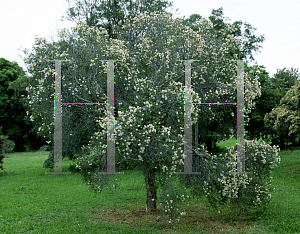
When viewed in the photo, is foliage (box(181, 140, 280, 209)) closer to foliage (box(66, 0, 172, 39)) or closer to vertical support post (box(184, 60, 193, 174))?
vertical support post (box(184, 60, 193, 174))

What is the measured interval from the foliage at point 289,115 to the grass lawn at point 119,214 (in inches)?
116

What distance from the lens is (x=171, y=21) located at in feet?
29.6

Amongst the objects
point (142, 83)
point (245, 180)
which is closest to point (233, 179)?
point (245, 180)

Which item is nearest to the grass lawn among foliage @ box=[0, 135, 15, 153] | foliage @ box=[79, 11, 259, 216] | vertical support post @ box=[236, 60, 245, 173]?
foliage @ box=[79, 11, 259, 216]

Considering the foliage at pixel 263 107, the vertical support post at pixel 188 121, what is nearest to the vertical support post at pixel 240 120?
the vertical support post at pixel 188 121

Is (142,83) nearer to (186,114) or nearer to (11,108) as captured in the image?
(186,114)

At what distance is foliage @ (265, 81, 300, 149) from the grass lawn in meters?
2.94

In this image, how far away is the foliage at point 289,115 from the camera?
15242 millimetres

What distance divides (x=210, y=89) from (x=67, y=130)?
427cm

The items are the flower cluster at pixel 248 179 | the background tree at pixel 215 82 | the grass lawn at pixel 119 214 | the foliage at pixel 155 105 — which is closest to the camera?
the foliage at pixel 155 105

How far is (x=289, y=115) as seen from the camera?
16.6 meters

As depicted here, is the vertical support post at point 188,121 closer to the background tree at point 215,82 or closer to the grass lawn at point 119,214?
the background tree at point 215,82

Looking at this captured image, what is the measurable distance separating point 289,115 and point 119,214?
39.9ft

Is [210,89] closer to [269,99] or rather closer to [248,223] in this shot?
[248,223]
